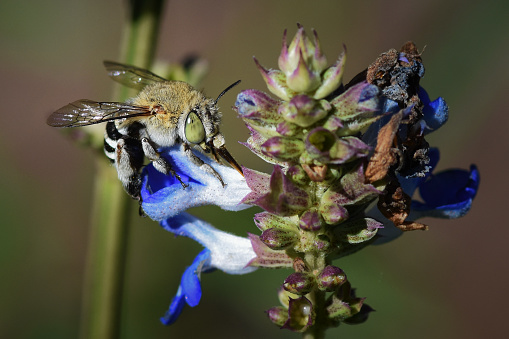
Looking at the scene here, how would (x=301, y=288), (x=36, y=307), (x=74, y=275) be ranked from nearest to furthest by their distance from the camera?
(x=301, y=288) → (x=36, y=307) → (x=74, y=275)

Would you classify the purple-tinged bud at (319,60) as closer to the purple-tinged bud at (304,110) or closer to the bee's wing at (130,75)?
the purple-tinged bud at (304,110)

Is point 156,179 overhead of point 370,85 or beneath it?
beneath

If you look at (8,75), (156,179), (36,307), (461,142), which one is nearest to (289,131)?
(156,179)

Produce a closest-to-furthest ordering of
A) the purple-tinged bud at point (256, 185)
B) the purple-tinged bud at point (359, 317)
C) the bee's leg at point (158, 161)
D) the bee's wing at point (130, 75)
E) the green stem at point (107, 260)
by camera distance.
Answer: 1. the purple-tinged bud at point (256, 185)
2. the purple-tinged bud at point (359, 317)
3. the bee's leg at point (158, 161)
4. the bee's wing at point (130, 75)
5. the green stem at point (107, 260)

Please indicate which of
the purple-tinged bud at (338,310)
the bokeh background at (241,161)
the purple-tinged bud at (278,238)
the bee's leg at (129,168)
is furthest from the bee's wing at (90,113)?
the bokeh background at (241,161)

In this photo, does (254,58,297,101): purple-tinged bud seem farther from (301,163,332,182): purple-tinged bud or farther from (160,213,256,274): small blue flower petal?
(160,213,256,274): small blue flower petal

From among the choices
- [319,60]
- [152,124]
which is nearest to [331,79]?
[319,60]

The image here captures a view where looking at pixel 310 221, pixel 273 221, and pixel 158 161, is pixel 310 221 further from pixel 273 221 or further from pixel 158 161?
pixel 158 161

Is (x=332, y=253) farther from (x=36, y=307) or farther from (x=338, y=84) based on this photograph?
(x=36, y=307)
